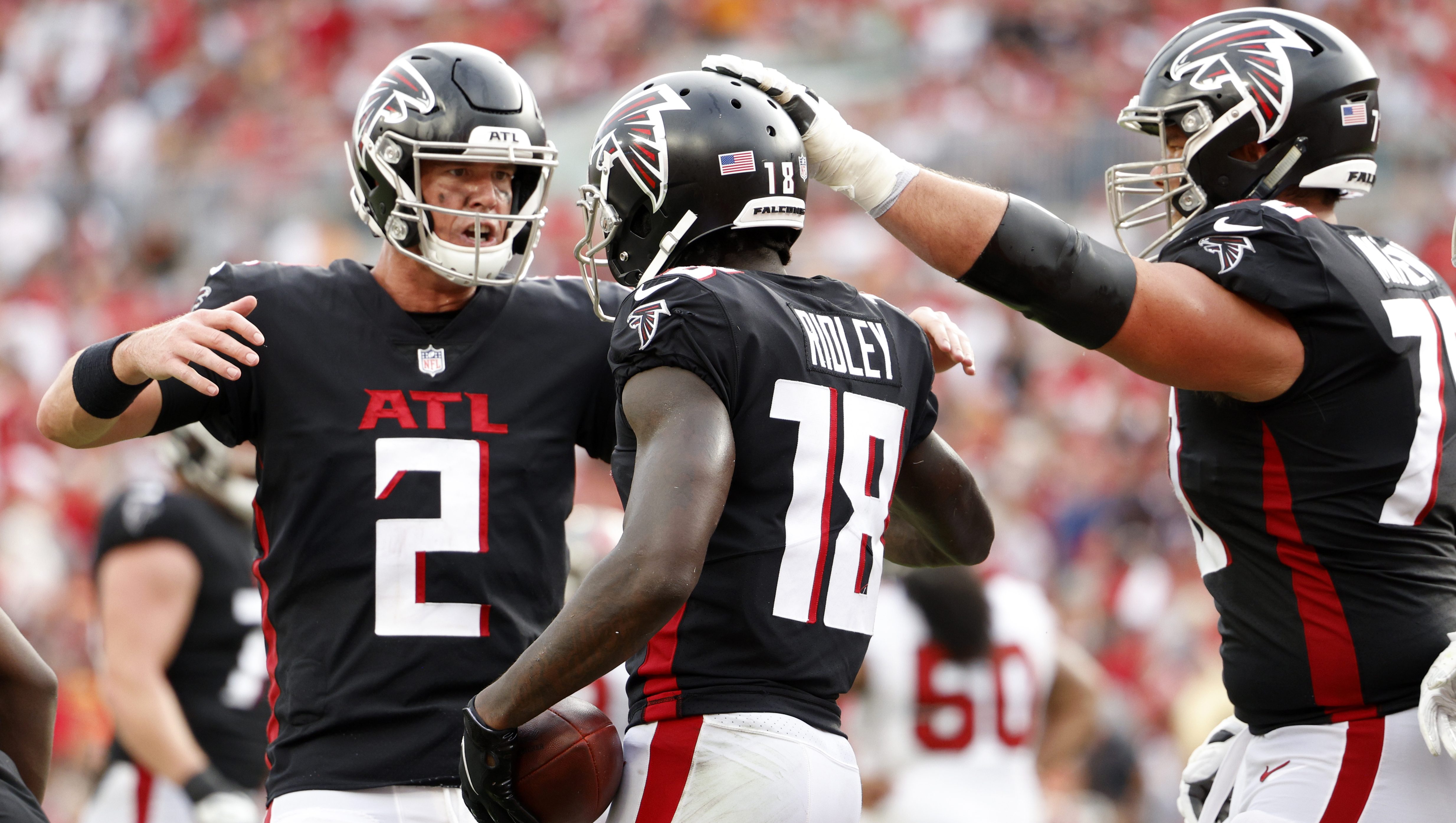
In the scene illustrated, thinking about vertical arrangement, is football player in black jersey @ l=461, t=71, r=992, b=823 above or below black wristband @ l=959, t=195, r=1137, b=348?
below

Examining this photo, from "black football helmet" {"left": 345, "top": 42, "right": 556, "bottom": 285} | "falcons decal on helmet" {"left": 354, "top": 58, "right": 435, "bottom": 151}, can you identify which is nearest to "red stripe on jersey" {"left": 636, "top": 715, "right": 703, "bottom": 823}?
"black football helmet" {"left": 345, "top": 42, "right": 556, "bottom": 285}

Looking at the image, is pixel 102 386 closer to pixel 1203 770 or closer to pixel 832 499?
pixel 832 499

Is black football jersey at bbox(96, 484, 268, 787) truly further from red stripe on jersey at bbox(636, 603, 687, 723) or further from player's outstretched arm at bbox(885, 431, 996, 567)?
red stripe on jersey at bbox(636, 603, 687, 723)

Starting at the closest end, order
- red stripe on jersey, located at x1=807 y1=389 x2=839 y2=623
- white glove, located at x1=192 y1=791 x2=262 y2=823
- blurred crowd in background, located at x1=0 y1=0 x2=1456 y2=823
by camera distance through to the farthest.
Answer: red stripe on jersey, located at x1=807 y1=389 x2=839 y2=623 < white glove, located at x1=192 y1=791 x2=262 y2=823 < blurred crowd in background, located at x1=0 y1=0 x2=1456 y2=823

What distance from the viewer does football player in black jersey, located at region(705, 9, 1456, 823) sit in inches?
116

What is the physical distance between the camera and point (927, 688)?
5586mm

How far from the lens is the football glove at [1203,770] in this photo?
137 inches

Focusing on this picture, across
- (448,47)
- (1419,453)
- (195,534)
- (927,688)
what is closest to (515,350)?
(448,47)

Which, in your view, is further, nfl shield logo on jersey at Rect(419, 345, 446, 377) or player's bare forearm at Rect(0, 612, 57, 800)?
nfl shield logo on jersey at Rect(419, 345, 446, 377)

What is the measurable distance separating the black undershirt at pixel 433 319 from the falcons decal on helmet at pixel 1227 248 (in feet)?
5.27

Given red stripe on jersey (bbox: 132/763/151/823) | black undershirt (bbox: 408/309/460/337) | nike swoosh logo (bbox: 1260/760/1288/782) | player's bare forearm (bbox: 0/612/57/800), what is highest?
black undershirt (bbox: 408/309/460/337)

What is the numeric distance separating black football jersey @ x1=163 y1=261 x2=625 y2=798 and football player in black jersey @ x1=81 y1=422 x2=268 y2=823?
190cm

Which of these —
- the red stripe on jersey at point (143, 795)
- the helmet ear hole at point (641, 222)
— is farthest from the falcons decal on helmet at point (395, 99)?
the red stripe on jersey at point (143, 795)

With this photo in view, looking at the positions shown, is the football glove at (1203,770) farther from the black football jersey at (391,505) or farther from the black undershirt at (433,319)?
the black undershirt at (433,319)
